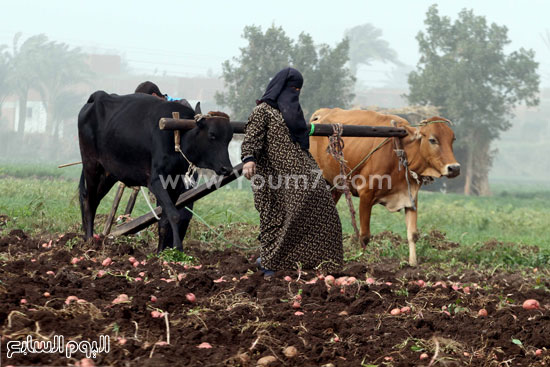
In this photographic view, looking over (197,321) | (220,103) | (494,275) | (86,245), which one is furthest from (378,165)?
(220,103)

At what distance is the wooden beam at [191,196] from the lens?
6361mm

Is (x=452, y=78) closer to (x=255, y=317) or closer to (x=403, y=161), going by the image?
(x=403, y=161)

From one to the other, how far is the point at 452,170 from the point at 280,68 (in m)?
28.8

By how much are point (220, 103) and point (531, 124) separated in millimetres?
68034

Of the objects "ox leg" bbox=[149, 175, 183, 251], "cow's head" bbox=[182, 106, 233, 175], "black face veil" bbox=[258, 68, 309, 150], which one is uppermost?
"black face veil" bbox=[258, 68, 309, 150]

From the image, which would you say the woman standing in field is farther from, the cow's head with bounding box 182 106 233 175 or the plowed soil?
the cow's head with bounding box 182 106 233 175

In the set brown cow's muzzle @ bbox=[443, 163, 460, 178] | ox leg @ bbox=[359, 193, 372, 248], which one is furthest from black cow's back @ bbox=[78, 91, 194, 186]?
brown cow's muzzle @ bbox=[443, 163, 460, 178]

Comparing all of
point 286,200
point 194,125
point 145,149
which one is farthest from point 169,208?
point 286,200

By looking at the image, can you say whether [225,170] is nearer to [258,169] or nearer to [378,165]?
[258,169]

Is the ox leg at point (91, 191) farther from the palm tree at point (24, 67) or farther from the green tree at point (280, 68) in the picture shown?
the palm tree at point (24, 67)

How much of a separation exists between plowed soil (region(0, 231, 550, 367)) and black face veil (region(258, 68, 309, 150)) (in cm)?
119

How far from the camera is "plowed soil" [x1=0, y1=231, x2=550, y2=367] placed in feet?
11.4

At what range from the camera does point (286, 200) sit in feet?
19.1

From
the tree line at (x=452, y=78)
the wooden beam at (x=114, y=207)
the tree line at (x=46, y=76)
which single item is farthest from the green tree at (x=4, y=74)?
the wooden beam at (x=114, y=207)
